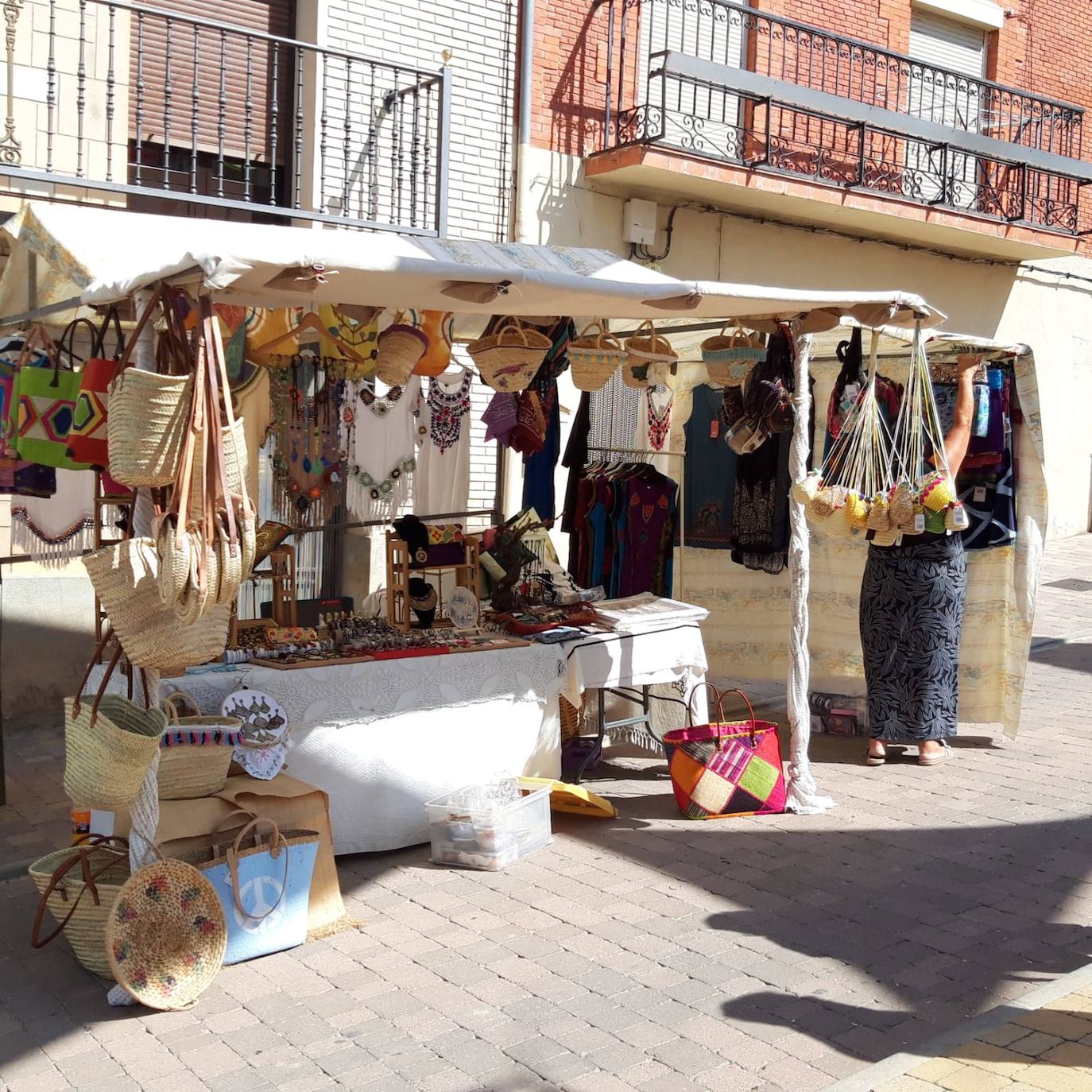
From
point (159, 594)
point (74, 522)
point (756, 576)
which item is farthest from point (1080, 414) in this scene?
point (159, 594)

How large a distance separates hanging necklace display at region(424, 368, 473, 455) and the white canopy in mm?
1861

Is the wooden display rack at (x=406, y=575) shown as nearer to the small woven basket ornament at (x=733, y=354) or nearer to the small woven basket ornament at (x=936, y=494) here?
the small woven basket ornament at (x=733, y=354)

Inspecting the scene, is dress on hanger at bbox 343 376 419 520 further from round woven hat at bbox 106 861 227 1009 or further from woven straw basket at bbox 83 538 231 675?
round woven hat at bbox 106 861 227 1009

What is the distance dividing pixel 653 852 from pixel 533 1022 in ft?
5.14

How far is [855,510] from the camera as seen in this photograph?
567 cm

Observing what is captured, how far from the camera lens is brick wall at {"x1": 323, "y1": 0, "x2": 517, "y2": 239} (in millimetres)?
8836

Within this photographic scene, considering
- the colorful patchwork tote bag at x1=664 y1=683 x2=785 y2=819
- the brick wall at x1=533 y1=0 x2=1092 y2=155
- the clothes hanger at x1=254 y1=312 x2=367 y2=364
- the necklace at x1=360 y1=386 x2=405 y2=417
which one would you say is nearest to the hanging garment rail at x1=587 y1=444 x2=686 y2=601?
the necklace at x1=360 y1=386 x2=405 y2=417

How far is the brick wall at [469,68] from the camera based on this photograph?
884 cm

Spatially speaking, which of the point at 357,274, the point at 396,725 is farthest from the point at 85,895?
the point at 357,274

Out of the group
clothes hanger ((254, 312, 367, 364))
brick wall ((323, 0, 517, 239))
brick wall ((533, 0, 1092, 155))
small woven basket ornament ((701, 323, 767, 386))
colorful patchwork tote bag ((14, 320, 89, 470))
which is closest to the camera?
colorful patchwork tote bag ((14, 320, 89, 470))

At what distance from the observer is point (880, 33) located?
12156 mm

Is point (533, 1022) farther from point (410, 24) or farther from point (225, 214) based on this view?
point (410, 24)

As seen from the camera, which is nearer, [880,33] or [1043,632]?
[1043,632]

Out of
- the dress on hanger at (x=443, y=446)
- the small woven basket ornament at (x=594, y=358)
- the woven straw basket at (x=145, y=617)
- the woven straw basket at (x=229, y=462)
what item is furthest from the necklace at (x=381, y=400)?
the woven straw basket at (x=145, y=617)
